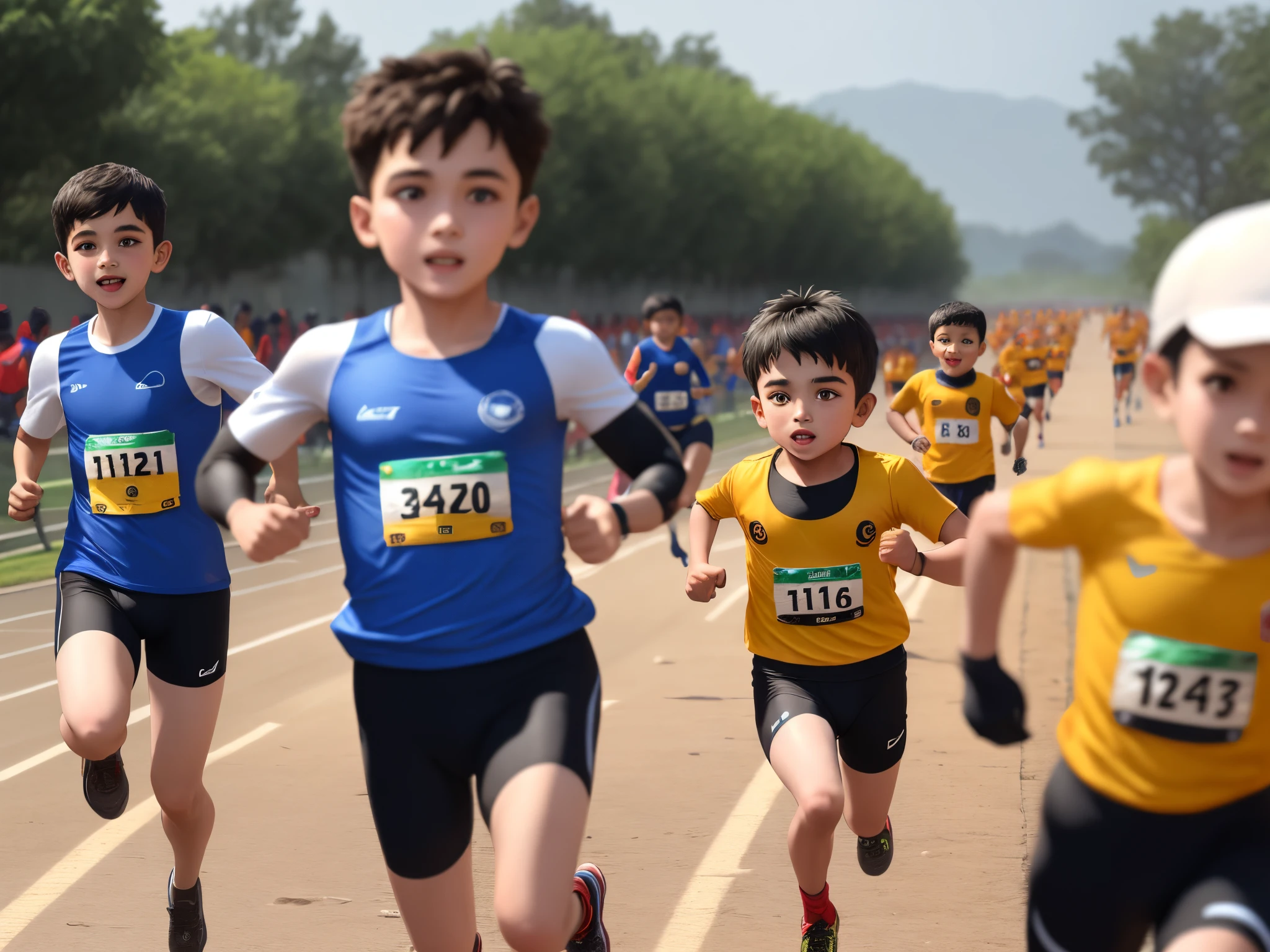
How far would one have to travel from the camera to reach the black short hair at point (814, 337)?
203 inches

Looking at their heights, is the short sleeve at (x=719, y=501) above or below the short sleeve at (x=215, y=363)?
below

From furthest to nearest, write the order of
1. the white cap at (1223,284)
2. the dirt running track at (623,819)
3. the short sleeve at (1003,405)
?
the short sleeve at (1003,405) → the dirt running track at (623,819) → the white cap at (1223,284)

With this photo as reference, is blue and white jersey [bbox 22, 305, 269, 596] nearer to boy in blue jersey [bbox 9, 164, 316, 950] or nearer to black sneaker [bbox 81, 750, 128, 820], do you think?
boy in blue jersey [bbox 9, 164, 316, 950]

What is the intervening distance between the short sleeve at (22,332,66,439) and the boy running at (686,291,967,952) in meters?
2.14

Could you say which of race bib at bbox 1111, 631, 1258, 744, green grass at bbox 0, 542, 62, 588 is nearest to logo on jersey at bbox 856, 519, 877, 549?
race bib at bbox 1111, 631, 1258, 744

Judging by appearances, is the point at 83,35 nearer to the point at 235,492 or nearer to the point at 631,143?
the point at 235,492

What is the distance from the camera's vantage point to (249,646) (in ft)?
38.5

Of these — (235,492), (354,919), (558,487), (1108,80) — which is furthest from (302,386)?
(1108,80)

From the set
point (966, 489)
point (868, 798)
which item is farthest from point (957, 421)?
point (868, 798)

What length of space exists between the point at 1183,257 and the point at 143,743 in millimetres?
6778

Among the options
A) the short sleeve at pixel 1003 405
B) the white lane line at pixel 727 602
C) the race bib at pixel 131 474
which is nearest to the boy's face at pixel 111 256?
the race bib at pixel 131 474

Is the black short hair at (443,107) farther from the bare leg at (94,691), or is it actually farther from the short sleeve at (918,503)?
the bare leg at (94,691)

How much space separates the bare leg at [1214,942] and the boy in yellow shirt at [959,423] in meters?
7.61

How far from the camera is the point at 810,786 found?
15.9 ft
